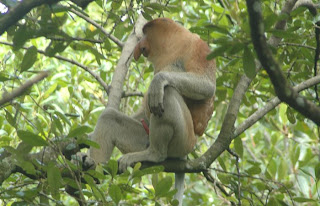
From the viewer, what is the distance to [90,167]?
3.15 meters

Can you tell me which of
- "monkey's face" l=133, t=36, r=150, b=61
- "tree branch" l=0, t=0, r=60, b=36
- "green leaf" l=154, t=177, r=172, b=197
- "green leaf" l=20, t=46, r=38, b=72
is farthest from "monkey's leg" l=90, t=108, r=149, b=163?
"tree branch" l=0, t=0, r=60, b=36

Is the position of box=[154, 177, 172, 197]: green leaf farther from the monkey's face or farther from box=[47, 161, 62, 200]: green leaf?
the monkey's face

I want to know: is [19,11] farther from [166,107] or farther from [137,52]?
[137,52]

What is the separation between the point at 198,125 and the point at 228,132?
44cm

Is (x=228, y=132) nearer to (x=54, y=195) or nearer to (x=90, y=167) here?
(x=90, y=167)

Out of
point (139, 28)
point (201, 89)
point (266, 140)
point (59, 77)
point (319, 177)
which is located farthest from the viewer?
point (266, 140)

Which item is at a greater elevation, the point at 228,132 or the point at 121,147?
the point at 228,132

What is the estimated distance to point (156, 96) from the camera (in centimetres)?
323

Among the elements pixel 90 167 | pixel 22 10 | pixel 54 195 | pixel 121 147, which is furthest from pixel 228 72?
pixel 22 10

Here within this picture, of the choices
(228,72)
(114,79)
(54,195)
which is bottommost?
(54,195)

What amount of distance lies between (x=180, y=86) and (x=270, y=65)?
1.73 meters

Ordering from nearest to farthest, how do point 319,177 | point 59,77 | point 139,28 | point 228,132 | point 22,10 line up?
point 22,10 < point 319,177 < point 228,132 < point 139,28 < point 59,77

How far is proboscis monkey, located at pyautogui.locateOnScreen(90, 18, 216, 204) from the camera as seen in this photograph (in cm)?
329

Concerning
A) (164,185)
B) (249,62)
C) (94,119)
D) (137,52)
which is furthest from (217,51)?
(94,119)
